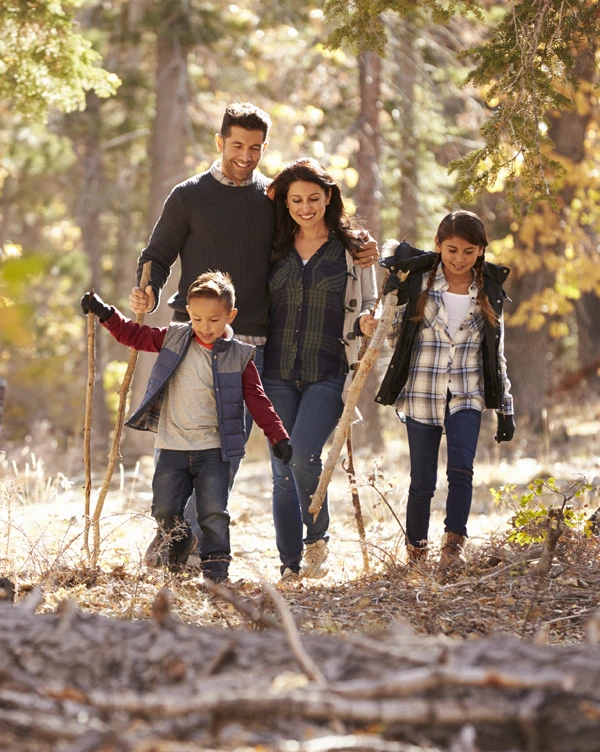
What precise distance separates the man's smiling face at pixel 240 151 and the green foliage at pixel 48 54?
176cm

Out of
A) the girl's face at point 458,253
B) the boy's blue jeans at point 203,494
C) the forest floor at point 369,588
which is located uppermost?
the girl's face at point 458,253

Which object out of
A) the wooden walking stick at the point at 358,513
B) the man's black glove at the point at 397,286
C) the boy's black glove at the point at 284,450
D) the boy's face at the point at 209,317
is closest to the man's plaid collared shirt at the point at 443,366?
the man's black glove at the point at 397,286

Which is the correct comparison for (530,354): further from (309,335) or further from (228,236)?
(228,236)

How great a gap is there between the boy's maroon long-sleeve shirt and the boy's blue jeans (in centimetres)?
32

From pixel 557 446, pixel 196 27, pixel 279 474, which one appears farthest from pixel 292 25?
pixel 279 474

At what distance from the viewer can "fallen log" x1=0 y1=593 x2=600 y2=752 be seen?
2.05 meters

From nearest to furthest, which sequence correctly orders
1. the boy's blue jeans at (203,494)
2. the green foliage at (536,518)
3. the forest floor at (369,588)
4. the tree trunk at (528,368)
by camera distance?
the forest floor at (369,588)
the green foliage at (536,518)
the boy's blue jeans at (203,494)
the tree trunk at (528,368)

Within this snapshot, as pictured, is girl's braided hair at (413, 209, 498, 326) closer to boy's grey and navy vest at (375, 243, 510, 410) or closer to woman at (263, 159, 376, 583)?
boy's grey and navy vest at (375, 243, 510, 410)

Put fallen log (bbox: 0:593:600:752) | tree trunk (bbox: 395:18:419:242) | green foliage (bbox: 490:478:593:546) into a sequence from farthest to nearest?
1. tree trunk (bbox: 395:18:419:242)
2. green foliage (bbox: 490:478:593:546)
3. fallen log (bbox: 0:593:600:752)

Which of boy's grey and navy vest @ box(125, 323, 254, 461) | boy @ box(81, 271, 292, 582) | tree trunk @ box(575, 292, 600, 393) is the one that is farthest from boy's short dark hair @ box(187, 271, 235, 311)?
tree trunk @ box(575, 292, 600, 393)

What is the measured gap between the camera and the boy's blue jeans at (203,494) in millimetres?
4898

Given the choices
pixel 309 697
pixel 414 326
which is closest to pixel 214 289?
pixel 414 326

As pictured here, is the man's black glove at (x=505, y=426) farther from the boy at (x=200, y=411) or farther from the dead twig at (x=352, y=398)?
the boy at (x=200, y=411)

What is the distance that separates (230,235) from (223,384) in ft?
3.12
